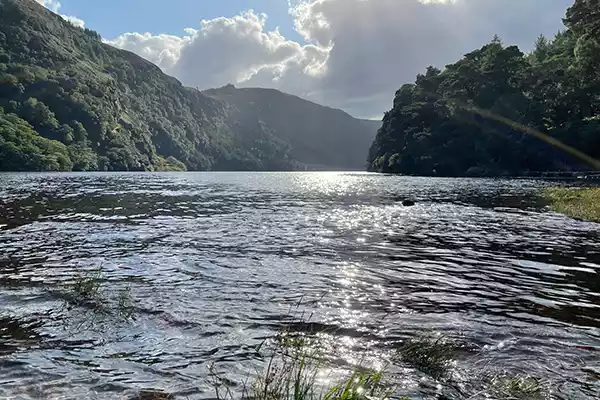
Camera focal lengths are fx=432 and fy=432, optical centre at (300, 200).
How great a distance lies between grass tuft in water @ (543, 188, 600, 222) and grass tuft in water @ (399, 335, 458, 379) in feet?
93.5

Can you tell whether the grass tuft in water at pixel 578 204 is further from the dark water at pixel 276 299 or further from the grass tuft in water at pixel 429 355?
the grass tuft in water at pixel 429 355

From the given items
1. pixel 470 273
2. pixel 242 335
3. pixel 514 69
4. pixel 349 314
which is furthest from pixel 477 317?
pixel 514 69

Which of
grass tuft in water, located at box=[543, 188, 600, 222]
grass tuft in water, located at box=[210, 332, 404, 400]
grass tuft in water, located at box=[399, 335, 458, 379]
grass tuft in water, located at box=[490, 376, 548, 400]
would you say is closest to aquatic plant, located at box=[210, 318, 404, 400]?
grass tuft in water, located at box=[210, 332, 404, 400]

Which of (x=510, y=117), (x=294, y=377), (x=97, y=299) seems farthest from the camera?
(x=510, y=117)

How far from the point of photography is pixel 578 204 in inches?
1496

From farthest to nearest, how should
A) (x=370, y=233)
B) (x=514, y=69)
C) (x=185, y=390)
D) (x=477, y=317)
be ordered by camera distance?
(x=514, y=69) → (x=370, y=233) → (x=477, y=317) → (x=185, y=390)

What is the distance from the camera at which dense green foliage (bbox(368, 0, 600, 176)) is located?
10769cm

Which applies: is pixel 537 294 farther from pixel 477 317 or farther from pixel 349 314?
pixel 349 314

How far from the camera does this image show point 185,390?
24.8ft

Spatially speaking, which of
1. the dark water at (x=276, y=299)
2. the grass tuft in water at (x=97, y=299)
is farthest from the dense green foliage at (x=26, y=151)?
the grass tuft in water at (x=97, y=299)

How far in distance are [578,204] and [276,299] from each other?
35320mm

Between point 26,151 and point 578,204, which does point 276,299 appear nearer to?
point 578,204

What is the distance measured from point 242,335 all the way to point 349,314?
10.8 feet

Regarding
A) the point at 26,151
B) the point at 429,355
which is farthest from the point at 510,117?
the point at 26,151
